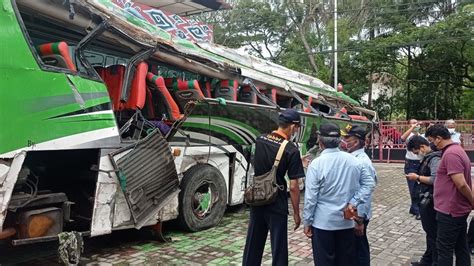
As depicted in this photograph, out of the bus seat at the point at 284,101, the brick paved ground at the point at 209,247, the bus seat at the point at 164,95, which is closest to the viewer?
Answer: the brick paved ground at the point at 209,247

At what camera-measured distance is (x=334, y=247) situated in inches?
146

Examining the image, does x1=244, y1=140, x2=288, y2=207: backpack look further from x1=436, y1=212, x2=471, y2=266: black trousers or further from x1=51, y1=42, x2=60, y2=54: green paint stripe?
x1=51, y1=42, x2=60, y2=54: green paint stripe

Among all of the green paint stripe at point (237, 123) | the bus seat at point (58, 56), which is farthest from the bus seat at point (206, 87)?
the bus seat at point (58, 56)

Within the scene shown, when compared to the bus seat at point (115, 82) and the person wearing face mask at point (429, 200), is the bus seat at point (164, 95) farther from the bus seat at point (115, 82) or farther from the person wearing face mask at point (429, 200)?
the person wearing face mask at point (429, 200)

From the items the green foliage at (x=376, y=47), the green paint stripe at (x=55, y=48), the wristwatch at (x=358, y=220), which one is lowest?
the wristwatch at (x=358, y=220)

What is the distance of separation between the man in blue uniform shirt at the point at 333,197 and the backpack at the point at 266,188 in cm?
38

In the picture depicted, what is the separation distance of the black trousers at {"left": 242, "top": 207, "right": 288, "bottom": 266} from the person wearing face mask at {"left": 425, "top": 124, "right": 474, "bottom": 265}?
1493 mm

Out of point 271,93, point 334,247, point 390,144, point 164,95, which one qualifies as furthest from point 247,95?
point 390,144

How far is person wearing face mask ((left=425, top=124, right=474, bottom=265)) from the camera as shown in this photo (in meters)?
3.99

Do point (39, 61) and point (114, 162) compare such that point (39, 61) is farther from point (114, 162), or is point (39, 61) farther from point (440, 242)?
point (440, 242)

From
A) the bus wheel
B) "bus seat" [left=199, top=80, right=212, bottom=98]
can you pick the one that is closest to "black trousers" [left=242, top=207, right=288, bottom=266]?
the bus wheel

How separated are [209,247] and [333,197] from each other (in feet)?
8.27

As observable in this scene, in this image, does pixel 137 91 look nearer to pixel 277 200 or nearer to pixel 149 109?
pixel 149 109

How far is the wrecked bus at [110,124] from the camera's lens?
13.6ft
